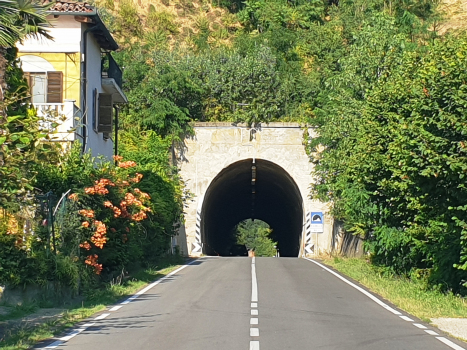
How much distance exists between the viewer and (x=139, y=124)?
1519 inches

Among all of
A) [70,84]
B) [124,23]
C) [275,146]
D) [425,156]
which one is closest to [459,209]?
[425,156]

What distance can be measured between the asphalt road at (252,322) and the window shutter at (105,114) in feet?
37.4

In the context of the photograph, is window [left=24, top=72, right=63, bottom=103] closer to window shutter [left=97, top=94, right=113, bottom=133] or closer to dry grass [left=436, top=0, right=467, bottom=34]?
window shutter [left=97, top=94, right=113, bottom=133]

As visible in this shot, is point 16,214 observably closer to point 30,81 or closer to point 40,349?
point 40,349

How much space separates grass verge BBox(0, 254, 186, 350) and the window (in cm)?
709

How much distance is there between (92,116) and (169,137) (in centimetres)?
1076

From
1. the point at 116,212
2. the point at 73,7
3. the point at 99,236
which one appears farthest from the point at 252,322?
the point at 73,7

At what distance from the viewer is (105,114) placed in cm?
2903

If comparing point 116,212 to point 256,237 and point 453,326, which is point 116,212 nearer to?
point 453,326

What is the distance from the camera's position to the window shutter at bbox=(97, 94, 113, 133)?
94.9 feet

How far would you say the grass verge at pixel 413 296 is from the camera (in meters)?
14.9

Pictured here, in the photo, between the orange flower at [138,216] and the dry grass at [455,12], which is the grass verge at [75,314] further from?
the dry grass at [455,12]

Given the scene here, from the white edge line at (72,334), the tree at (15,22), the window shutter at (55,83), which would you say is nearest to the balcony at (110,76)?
the window shutter at (55,83)

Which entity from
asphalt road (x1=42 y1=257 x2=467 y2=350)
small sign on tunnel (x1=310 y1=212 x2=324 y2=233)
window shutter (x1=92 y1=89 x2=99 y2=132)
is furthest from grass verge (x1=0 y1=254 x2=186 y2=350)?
small sign on tunnel (x1=310 y1=212 x2=324 y2=233)
